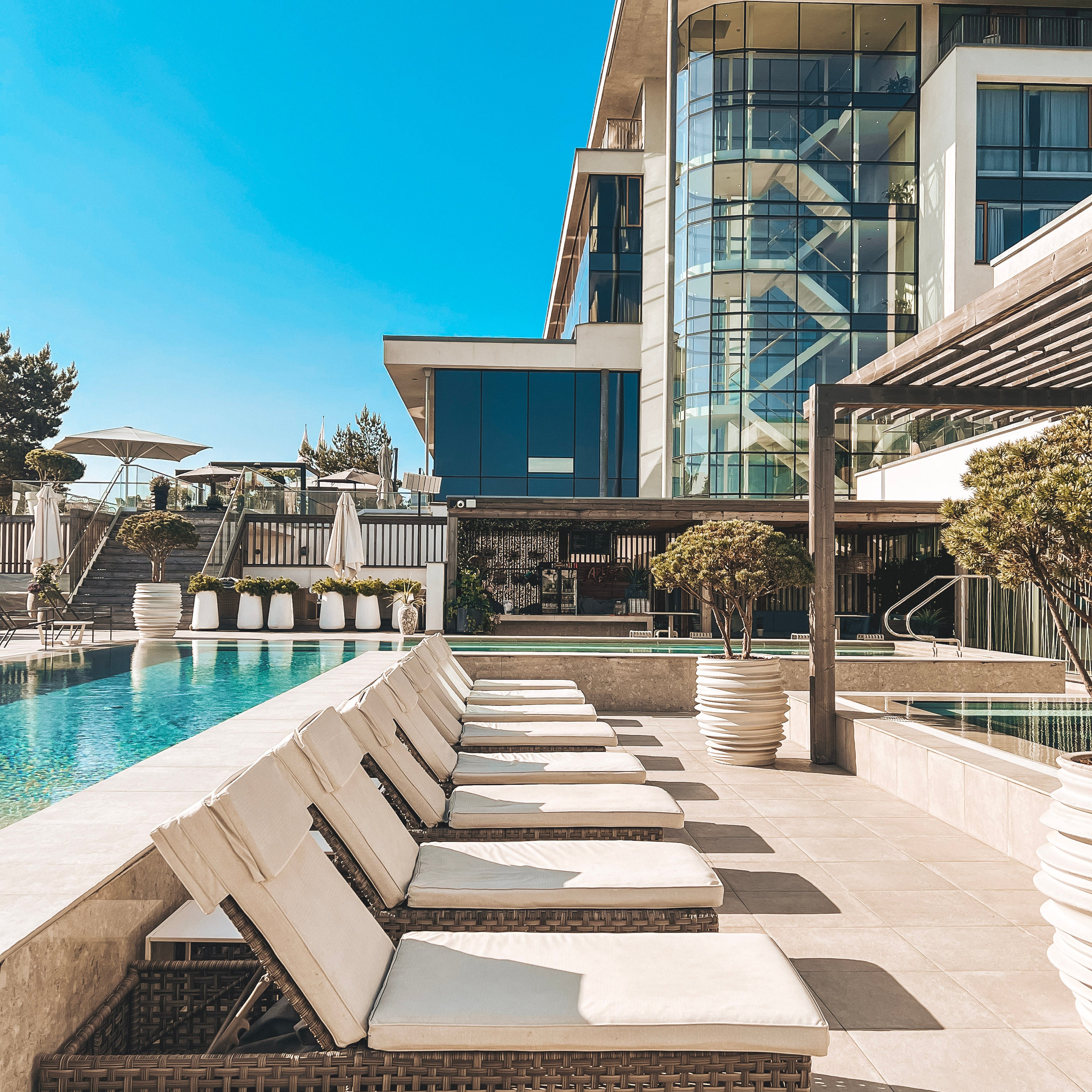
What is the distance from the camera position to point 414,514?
74.4ft

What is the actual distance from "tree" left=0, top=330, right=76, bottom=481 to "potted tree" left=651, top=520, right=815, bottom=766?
40.9 m

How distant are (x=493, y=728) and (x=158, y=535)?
43.2 feet

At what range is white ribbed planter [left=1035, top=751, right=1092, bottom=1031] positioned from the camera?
9.71ft

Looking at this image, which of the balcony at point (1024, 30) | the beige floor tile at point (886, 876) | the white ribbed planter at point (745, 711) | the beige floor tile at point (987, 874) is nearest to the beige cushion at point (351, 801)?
the beige floor tile at point (886, 876)

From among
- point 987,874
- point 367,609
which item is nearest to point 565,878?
point 987,874

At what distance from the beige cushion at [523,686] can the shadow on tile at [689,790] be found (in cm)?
159

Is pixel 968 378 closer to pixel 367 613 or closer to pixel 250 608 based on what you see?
pixel 367 613

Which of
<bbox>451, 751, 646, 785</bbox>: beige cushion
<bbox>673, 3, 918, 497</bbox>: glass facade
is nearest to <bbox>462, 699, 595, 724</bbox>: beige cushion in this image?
<bbox>451, 751, 646, 785</bbox>: beige cushion

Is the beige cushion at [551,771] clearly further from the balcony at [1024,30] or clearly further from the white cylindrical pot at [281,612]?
the balcony at [1024,30]

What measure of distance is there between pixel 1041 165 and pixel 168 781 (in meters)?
23.7

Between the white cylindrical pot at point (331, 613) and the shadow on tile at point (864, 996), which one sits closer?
the shadow on tile at point (864, 996)

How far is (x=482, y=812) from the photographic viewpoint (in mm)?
4086

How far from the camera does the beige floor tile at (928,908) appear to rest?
404 centimetres

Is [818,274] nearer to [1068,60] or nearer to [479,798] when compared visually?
[1068,60]
